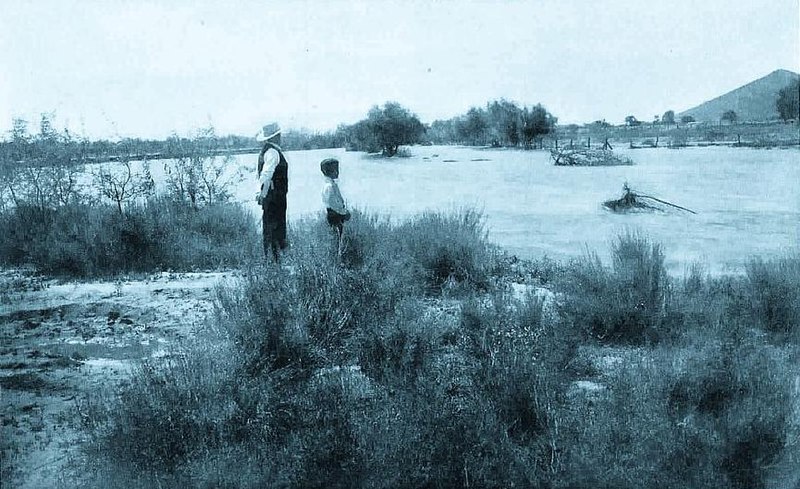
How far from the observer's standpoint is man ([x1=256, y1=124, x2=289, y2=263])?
6.95m

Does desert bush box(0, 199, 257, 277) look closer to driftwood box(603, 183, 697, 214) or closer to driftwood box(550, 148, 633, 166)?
driftwood box(603, 183, 697, 214)

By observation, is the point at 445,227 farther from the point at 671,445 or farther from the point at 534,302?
the point at 671,445

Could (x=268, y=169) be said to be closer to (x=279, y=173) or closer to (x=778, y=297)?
(x=279, y=173)

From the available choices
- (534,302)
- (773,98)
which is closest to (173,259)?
(534,302)

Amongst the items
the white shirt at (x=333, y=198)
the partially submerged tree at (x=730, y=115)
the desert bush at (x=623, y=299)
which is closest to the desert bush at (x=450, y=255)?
the desert bush at (x=623, y=299)

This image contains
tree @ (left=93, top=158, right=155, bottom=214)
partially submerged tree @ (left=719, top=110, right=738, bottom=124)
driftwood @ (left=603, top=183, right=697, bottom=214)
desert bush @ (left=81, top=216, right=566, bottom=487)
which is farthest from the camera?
partially submerged tree @ (left=719, top=110, right=738, bottom=124)

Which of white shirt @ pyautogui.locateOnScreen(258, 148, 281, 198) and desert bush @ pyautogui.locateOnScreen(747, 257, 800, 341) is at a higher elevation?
white shirt @ pyautogui.locateOnScreen(258, 148, 281, 198)

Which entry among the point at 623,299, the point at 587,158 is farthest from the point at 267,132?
the point at 587,158

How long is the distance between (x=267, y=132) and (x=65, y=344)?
321 cm

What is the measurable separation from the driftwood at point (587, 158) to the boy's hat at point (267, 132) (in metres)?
20.9

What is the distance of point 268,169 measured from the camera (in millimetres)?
6934

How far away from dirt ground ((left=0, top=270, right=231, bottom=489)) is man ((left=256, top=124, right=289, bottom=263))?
1177mm

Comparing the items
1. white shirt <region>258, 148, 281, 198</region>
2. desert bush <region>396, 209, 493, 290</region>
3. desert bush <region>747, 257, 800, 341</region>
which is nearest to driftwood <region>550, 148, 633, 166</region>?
desert bush <region>396, 209, 493, 290</region>

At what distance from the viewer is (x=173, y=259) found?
10336mm
